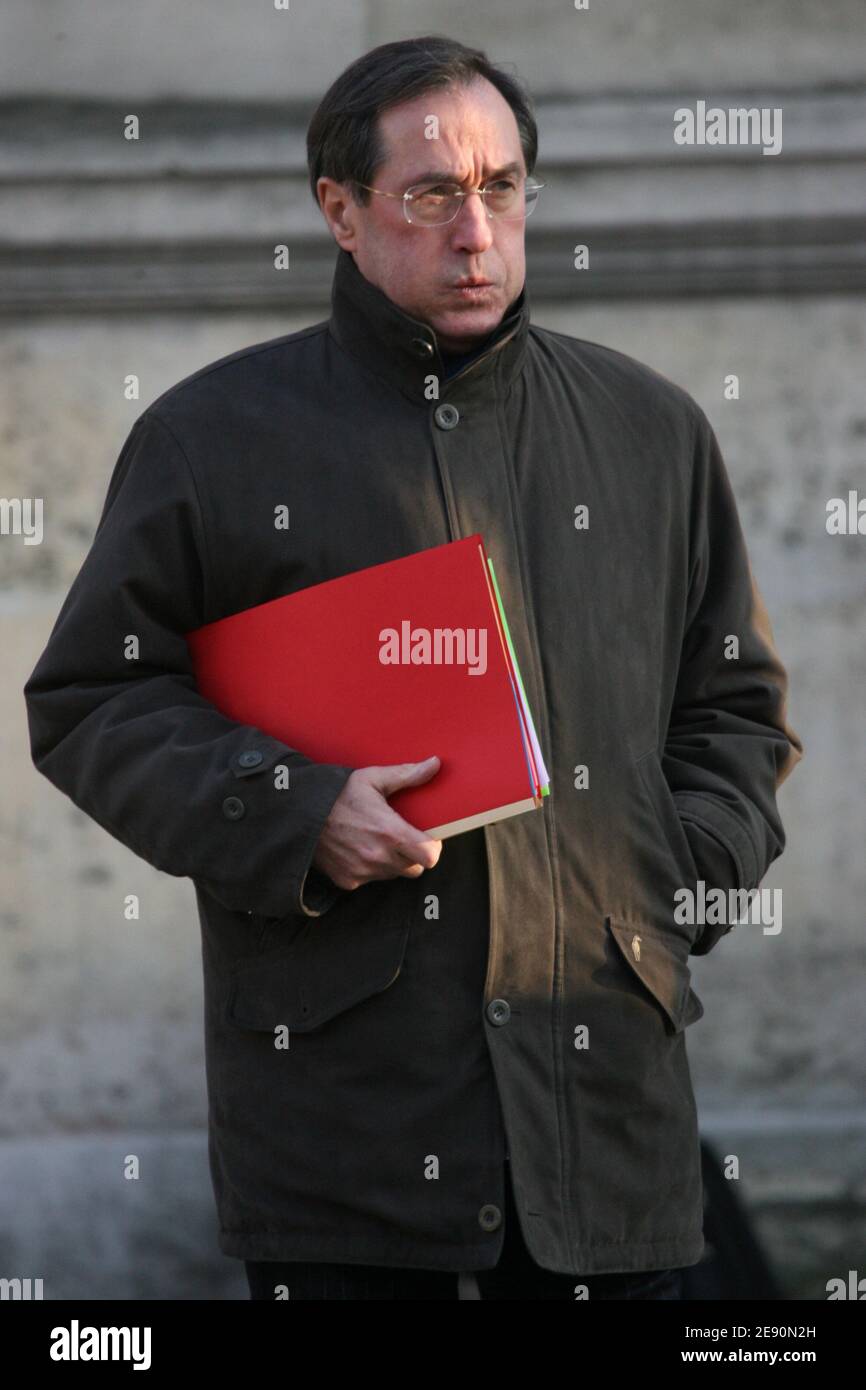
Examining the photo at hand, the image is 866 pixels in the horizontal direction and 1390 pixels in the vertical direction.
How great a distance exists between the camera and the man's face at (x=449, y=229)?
2.69 meters

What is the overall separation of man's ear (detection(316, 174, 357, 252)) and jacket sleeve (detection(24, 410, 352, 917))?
0.37 meters

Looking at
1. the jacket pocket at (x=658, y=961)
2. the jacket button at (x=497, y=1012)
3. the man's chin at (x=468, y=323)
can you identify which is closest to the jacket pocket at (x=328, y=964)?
the jacket button at (x=497, y=1012)

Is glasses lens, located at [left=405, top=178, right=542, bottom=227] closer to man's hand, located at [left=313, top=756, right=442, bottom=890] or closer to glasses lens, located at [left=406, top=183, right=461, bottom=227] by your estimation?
glasses lens, located at [left=406, top=183, right=461, bottom=227]

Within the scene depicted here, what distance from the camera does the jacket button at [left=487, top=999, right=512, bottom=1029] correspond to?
2539mm

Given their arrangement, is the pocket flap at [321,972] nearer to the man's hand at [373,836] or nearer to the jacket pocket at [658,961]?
the man's hand at [373,836]

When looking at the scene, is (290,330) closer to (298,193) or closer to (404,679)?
(298,193)

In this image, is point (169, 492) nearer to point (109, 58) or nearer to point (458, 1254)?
point (458, 1254)

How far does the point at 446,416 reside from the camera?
2699 millimetres

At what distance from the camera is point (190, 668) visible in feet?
8.91

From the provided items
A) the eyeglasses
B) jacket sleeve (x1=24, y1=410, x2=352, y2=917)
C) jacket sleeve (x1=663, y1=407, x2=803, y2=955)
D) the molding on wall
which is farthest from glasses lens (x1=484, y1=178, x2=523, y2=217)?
the molding on wall

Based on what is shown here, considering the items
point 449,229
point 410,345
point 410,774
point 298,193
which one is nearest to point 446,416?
point 410,345

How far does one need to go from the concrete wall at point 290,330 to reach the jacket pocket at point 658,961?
2.01 m

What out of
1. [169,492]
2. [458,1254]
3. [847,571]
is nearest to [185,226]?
[847,571]

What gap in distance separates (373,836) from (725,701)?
2.36 feet
